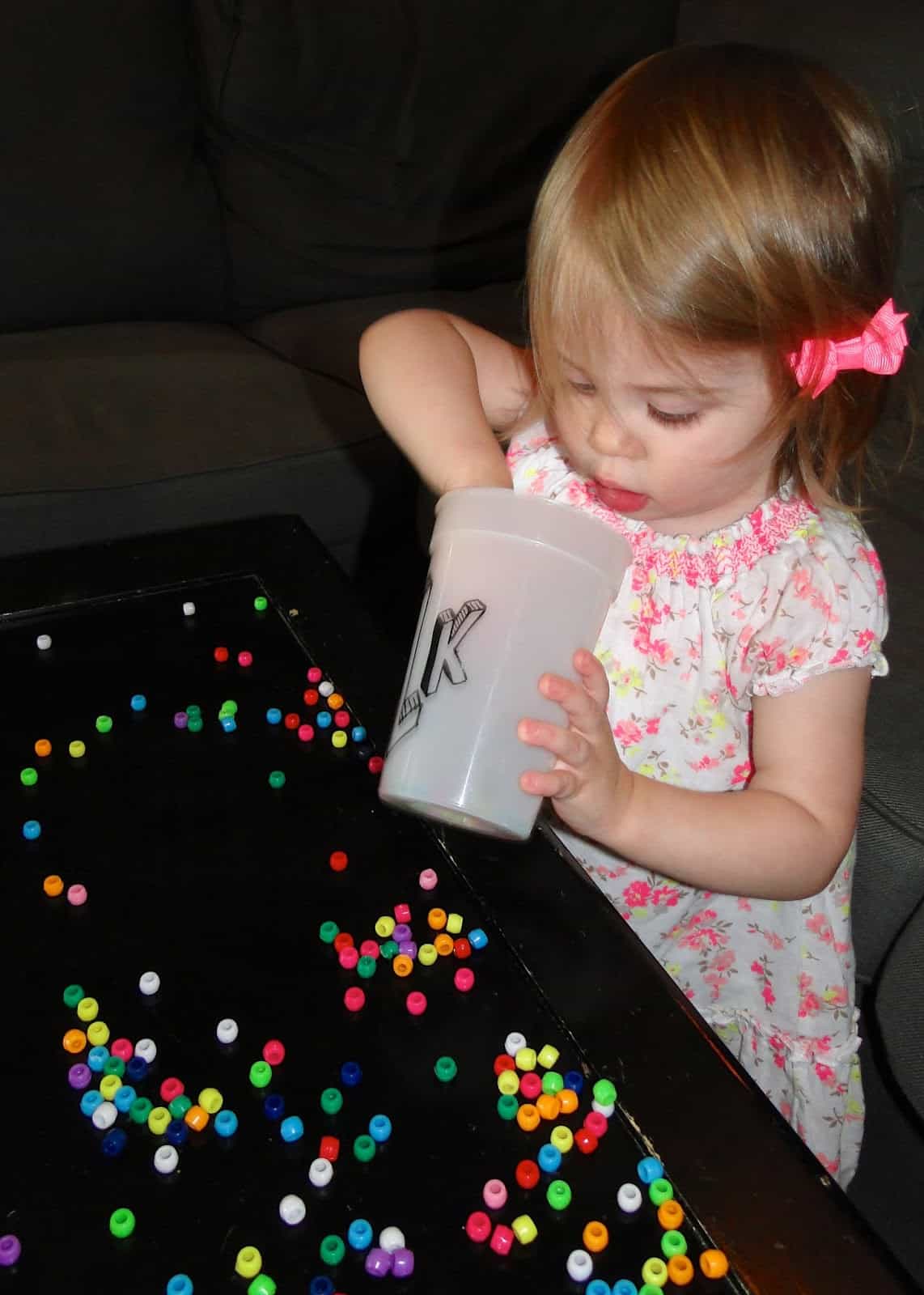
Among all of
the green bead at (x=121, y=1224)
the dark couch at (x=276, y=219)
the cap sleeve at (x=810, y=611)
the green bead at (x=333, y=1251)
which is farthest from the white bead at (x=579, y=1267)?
the dark couch at (x=276, y=219)

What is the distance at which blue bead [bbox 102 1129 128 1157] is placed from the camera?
1.83ft

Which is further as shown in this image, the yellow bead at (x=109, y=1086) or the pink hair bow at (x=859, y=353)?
the pink hair bow at (x=859, y=353)

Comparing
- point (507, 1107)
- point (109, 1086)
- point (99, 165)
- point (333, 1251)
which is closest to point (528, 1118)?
point (507, 1107)

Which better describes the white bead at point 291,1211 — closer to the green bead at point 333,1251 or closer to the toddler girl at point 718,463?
the green bead at point 333,1251

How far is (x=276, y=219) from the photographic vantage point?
6.50 feet

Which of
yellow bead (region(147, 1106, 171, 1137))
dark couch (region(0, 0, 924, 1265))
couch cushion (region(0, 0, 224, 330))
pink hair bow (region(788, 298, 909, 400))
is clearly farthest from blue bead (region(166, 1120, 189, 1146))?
couch cushion (region(0, 0, 224, 330))

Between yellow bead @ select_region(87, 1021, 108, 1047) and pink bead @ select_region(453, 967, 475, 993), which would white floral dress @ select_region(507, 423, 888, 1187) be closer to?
pink bead @ select_region(453, 967, 475, 993)

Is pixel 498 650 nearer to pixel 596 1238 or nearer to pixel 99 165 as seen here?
pixel 596 1238

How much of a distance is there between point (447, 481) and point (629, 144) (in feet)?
0.85

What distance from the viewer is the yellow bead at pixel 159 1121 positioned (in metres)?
0.57

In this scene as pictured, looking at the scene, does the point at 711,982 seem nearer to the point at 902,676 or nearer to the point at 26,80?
the point at 902,676

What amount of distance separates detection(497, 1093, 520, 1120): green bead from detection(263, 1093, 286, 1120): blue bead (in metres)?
0.11

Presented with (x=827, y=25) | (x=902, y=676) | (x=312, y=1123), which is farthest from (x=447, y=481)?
(x=827, y=25)

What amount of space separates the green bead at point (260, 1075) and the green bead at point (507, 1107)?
0.41 feet
